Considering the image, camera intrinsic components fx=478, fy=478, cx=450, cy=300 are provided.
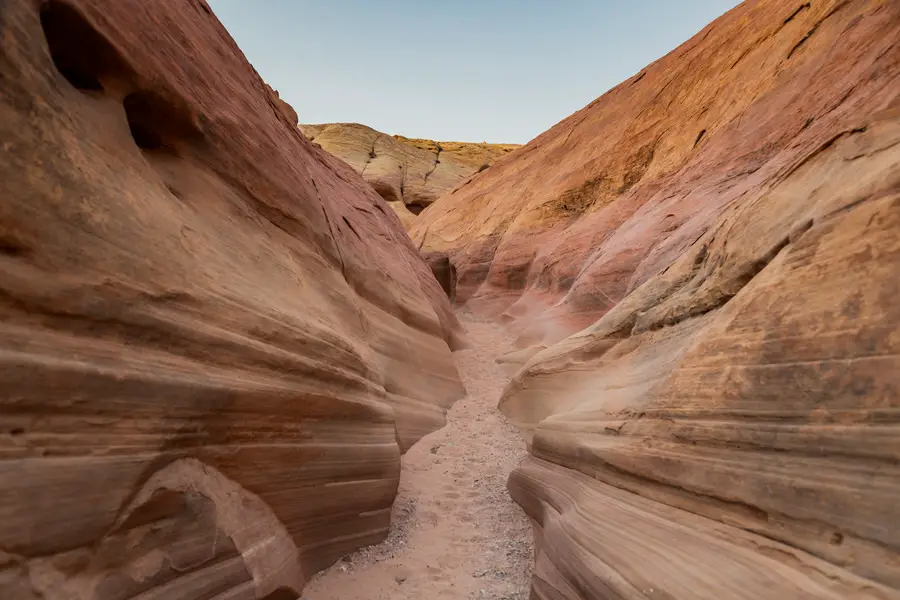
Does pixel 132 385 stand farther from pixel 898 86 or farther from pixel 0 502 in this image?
pixel 898 86

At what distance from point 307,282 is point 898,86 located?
5.02m

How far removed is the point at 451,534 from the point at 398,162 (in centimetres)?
3320

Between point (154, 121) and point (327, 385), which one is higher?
point (154, 121)

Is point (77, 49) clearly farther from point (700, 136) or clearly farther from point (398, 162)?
point (398, 162)

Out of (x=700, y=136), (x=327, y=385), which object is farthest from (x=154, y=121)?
(x=700, y=136)

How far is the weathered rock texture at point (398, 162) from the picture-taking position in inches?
1282

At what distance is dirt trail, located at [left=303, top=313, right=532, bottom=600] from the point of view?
3.57 m

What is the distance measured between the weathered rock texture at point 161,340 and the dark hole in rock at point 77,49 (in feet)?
0.04

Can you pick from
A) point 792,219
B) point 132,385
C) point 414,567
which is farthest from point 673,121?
point 132,385

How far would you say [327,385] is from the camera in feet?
12.8

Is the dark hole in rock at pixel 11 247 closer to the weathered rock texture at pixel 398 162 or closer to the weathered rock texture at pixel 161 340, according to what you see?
the weathered rock texture at pixel 161 340

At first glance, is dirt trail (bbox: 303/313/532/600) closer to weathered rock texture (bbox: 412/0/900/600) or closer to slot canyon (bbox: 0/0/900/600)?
slot canyon (bbox: 0/0/900/600)

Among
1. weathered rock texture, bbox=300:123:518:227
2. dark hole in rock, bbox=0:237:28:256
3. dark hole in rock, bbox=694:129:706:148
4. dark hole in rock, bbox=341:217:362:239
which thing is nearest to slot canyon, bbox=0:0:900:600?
dark hole in rock, bbox=0:237:28:256

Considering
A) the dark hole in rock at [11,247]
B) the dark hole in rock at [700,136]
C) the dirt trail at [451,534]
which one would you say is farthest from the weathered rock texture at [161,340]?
the dark hole in rock at [700,136]
